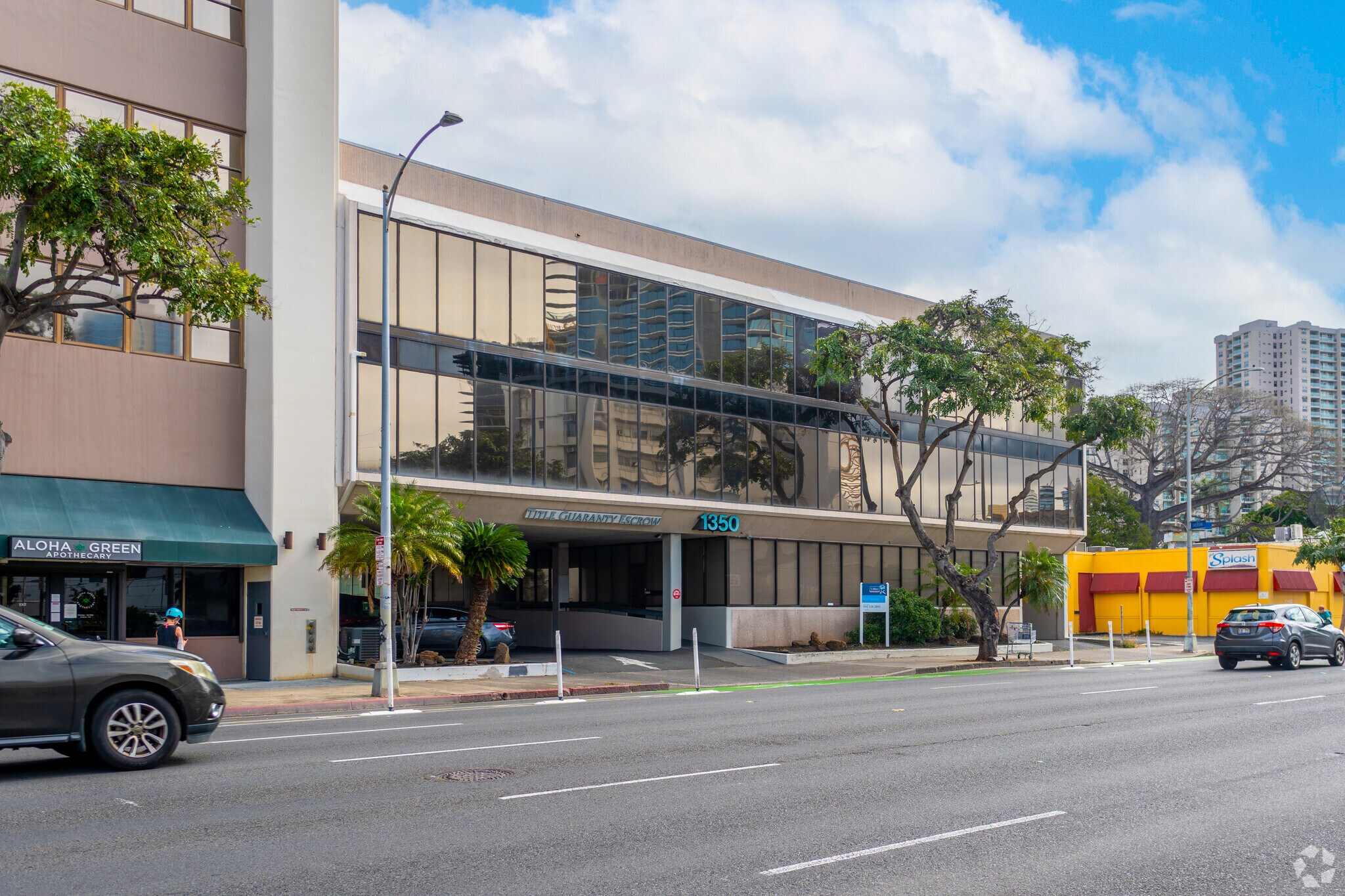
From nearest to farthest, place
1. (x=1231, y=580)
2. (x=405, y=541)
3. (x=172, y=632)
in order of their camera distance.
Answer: (x=172, y=632) < (x=405, y=541) < (x=1231, y=580)

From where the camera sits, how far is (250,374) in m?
25.2

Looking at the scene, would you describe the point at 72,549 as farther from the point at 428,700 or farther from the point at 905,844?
the point at 905,844

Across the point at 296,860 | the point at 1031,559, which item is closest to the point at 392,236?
the point at 296,860

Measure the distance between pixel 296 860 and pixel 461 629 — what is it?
71.1 ft

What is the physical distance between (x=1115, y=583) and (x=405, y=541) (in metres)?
42.4

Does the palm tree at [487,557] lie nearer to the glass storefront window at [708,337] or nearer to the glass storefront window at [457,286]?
the glass storefront window at [457,286]

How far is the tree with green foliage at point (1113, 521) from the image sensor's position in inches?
Answer: 2992

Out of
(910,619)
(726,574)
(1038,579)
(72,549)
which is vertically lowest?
(910,619)

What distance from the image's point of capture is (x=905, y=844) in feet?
26.6

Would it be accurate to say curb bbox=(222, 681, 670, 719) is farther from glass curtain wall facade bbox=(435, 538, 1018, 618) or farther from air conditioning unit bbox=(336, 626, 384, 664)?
glass curtain wall facade bbox=(435, 538, 1018, 618)

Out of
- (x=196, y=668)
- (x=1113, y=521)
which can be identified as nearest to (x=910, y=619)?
(x=196, y=668)

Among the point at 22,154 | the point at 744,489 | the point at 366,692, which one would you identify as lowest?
the point at 366,692

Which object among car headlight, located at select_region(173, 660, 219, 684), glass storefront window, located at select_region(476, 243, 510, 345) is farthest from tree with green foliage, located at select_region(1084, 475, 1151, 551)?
car headlight, located at select_region(173, 660, 219, 684)

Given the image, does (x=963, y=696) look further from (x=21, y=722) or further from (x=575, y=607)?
(x=575, y=607)
